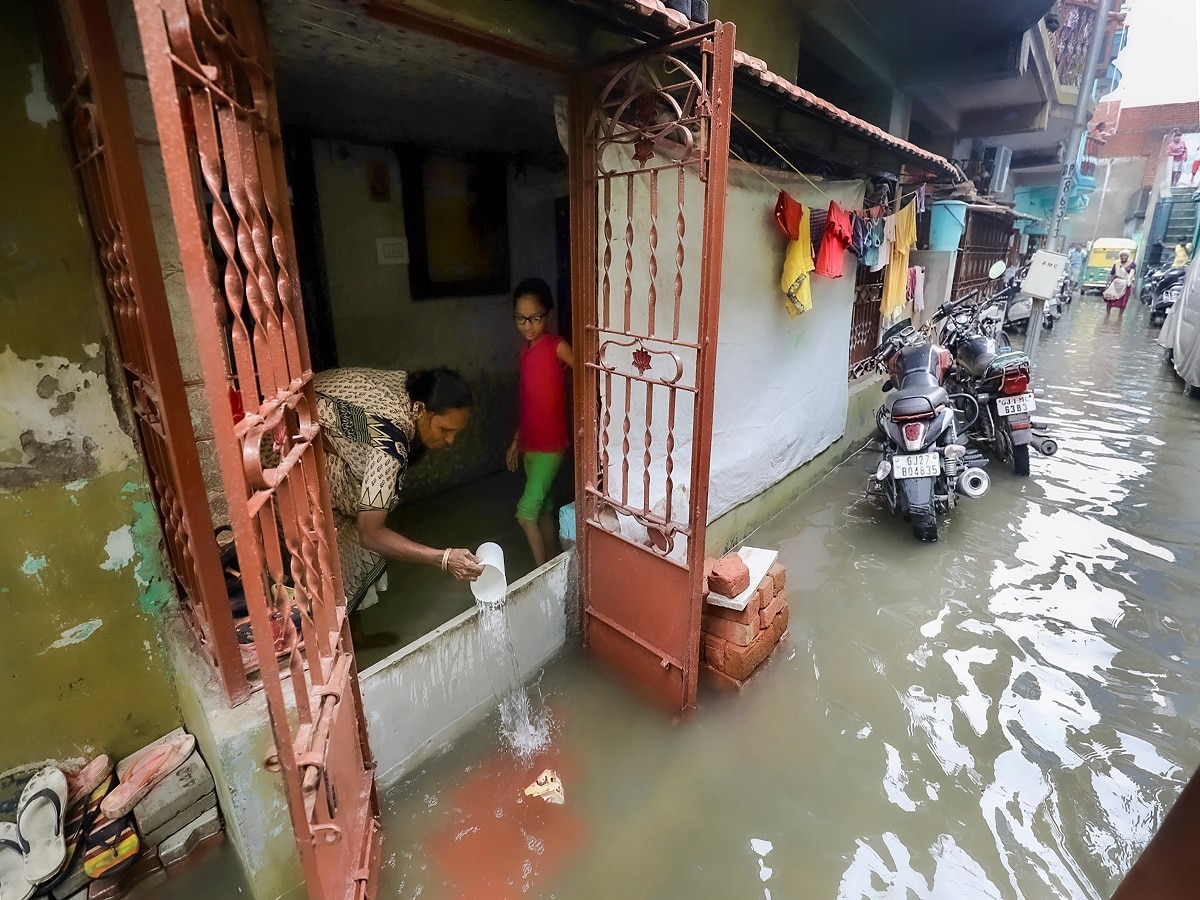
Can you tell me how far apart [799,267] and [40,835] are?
16.7ft

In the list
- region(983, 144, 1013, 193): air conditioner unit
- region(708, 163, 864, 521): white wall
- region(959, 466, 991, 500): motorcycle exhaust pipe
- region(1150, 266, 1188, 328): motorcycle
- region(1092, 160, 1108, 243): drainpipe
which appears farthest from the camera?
region(1092, 160, 1108, 243): drainpipe

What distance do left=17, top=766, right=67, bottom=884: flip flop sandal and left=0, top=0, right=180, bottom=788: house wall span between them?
0.13 metres

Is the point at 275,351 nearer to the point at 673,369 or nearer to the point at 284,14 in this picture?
the point at 284,14

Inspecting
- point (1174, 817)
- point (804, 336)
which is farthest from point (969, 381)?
point (1174, 817)

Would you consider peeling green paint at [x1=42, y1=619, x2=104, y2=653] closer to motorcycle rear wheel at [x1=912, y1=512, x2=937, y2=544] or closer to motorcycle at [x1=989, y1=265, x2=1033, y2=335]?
motorcycle rear wheel at [x1=912, y1=512, x2=937, y2=544]

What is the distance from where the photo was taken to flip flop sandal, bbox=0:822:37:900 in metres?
1.98

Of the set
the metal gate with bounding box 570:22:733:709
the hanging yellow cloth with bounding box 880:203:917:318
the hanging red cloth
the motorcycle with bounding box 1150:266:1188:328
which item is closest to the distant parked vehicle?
the motorcycle with bounding box 1150:266:1188:328

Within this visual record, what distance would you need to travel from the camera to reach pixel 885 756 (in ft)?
9.36

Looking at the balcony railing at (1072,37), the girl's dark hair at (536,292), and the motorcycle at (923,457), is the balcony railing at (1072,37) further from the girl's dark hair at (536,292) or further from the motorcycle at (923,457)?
the girl's dark hair at (536,292)

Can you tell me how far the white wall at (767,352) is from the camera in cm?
415

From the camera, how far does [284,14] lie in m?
1.97

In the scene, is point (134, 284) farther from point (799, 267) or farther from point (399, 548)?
point (799, 267)

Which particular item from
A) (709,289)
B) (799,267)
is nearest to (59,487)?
(709,289)

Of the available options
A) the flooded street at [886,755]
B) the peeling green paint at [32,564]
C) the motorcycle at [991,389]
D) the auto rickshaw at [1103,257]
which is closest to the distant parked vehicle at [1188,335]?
the motorcycle at [991,389]
